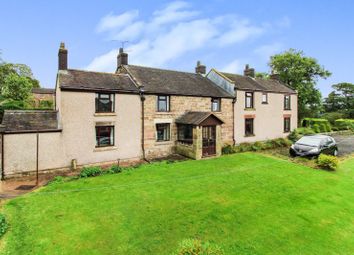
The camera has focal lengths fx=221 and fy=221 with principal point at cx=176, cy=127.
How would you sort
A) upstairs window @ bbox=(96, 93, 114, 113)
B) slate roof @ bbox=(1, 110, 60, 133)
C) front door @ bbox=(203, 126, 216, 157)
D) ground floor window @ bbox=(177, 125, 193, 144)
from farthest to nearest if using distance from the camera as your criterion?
ground floor window @ bbox=(177, 125, 193, 144) < front door @ bbox=(203, 126, 216, 157) < upstairs window @ bbox=(96, 93, 114, 113) < slate roof @ bbox=(1, 110, 60, 133)

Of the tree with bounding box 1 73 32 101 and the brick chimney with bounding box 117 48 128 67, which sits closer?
the brick chimney with bounding box 117 48 128 67

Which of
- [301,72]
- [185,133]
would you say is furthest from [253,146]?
[301,72]

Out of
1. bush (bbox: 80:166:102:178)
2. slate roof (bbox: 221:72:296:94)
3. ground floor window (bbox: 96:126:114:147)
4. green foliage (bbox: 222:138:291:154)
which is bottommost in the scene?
bush (bbox: 80:166:102:178)

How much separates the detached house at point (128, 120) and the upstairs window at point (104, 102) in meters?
0.05

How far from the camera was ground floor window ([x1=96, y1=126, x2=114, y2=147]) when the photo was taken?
17250 mm

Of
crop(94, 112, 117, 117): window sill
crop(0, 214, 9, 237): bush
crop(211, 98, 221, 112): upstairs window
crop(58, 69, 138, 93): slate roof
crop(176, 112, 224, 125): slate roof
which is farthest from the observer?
crop(211, 98, 221, 112): upstairs window

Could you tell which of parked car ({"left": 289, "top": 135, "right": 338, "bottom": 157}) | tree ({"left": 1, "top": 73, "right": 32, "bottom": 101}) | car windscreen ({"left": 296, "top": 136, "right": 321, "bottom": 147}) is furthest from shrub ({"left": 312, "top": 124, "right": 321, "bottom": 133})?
tree ({"left": 1, "top": 73, "right": 32, "bottom": 101})

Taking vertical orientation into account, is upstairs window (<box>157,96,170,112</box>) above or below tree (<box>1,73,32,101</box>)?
below

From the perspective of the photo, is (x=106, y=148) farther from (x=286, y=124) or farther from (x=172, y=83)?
(x=286, y=124)

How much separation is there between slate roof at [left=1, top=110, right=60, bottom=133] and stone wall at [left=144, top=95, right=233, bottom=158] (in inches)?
281

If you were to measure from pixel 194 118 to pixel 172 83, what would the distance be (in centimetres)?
496

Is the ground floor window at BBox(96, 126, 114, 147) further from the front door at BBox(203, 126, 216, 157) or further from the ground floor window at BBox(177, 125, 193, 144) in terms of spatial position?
the front door at BBox(203, 126, 216, 157)

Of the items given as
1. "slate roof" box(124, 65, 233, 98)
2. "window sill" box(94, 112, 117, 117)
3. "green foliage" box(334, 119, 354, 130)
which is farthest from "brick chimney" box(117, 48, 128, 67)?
"green foliage" box(334, 119, 354, 130)

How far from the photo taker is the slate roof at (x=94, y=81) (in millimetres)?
16234
